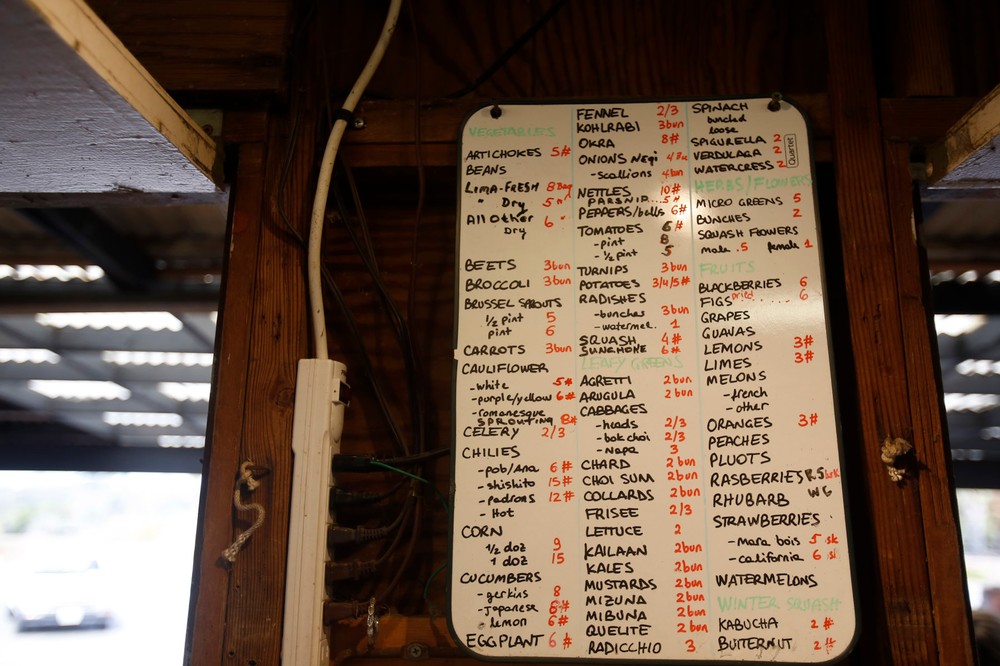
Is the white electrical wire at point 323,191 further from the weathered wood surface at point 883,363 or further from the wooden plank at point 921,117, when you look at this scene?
the wooden plank at point 921,117

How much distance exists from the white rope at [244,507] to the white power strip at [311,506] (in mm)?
71

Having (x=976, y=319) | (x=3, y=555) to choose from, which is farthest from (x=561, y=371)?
(x=3, y=555)

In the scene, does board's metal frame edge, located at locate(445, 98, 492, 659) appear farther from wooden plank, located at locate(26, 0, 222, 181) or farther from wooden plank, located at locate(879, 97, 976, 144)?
wooden plank, located at locate(879, 97, 976, 144)

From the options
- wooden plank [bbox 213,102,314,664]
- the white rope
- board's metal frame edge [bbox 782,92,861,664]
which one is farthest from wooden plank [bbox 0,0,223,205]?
board's metal frame edge [bbox 782,92,861,664]

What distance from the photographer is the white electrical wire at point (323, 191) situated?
1523mm

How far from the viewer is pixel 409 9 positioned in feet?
5.66

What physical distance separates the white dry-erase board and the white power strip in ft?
0.89

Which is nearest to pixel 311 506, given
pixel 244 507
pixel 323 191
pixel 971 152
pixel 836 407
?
pixel 244 507

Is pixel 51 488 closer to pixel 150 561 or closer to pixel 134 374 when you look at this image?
pixel 150 561

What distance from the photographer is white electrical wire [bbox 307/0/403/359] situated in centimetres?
152

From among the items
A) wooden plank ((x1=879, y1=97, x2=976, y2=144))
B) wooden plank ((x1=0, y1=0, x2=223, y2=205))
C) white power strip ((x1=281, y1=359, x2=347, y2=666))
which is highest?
wooden plank ((x1=879, y1=97, x2=976, y2=144))

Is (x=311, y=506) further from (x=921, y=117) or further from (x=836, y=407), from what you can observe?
(x=921, y=117)

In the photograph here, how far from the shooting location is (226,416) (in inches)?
58.7

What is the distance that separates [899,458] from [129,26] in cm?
202
